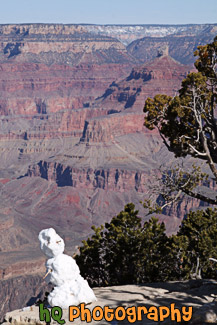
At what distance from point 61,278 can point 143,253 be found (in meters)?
14.0

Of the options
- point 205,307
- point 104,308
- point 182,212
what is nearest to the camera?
point 205,307

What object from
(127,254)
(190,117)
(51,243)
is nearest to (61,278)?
(51,243)

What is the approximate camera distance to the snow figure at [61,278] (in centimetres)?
2427

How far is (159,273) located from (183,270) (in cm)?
229

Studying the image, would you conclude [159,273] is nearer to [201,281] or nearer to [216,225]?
[216,225]

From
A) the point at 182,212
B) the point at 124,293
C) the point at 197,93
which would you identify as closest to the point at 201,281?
the point at 124,293

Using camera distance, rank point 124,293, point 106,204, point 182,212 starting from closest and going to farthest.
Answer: point 124,293 → point 182,212 → point 106,204

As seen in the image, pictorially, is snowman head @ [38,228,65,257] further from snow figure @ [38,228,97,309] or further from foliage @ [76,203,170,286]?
foliage @ [76,203,170,286]

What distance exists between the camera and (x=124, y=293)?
27.5 m

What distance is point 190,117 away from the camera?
1227 inches

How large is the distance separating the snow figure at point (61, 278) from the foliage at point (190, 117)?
725 centimetres

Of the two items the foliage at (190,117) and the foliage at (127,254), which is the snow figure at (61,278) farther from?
the foliage at (127,254)

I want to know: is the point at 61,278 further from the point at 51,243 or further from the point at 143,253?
the point at 143,253

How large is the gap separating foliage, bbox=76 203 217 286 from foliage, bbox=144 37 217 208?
6846mm
